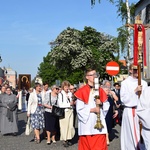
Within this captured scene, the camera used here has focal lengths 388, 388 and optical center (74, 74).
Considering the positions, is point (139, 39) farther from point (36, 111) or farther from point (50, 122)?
point (36, 111)

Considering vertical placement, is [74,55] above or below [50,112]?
above

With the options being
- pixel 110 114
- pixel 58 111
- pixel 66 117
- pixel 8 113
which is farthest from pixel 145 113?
pixel 8 113

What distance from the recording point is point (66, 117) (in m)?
10.8

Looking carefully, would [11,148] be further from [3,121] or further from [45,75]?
[45,75]

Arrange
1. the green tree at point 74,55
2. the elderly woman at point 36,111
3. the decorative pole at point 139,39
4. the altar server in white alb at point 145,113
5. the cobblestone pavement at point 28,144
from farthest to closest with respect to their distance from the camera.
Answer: the green tree at point 74,55, the elderly woman at point 36,111, the cobblestone pavement at point 28,144, the decorative pole at point 139,39, the altar server in white alb at point 145,113

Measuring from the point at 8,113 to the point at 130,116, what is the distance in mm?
7147

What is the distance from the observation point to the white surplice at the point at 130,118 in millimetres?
7008

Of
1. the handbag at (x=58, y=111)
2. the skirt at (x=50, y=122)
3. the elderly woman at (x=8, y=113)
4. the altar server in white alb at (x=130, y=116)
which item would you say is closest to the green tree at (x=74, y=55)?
the elderly woman at (x=8, y=113)

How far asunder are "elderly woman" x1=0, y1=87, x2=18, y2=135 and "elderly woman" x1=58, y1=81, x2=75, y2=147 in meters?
3.01

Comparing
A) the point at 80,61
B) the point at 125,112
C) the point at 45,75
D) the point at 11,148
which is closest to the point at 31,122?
the point at 11,148

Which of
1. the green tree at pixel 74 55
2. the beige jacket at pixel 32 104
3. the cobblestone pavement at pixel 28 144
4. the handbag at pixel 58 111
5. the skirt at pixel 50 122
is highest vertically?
the green tree at pixel 74 55

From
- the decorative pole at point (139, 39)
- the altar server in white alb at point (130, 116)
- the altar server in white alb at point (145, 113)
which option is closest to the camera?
the altar server in white alb at point (145, 113)

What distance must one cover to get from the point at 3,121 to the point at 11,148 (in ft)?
11.0

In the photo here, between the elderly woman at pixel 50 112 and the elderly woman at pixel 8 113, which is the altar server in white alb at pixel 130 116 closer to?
the elderly woman at pixel 50 112
